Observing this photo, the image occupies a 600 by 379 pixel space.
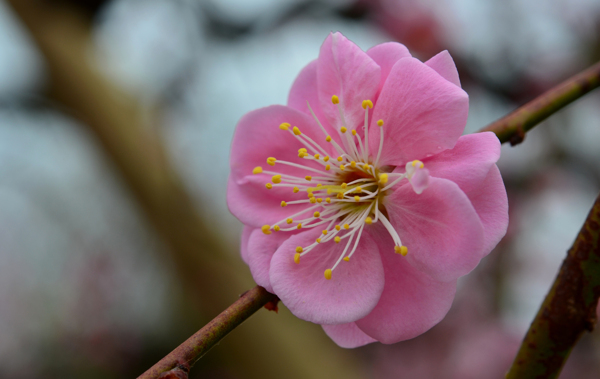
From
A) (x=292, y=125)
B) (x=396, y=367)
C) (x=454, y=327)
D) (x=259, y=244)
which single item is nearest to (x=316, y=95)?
(x=292, y=125)

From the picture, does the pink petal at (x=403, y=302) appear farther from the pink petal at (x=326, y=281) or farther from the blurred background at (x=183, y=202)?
the blurred background at (x=183, y=202)

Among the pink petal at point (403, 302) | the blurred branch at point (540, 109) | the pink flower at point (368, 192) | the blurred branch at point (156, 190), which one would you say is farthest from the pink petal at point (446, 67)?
the blurred branch at point (156, 190)

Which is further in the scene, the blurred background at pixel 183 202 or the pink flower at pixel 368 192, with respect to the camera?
the blurred background at pixel 183 202

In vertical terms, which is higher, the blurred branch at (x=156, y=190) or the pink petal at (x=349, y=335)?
the pink petal at (x=349, y=335)

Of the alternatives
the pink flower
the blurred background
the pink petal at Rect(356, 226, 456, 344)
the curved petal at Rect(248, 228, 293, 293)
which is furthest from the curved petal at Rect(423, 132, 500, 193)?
the blurred background

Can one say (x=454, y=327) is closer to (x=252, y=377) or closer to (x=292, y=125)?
(x=252, y=377)

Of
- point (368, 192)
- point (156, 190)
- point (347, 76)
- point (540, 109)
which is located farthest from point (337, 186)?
point (156, 190)

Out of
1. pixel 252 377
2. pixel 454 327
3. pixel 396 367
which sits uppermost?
pixel 252 377
